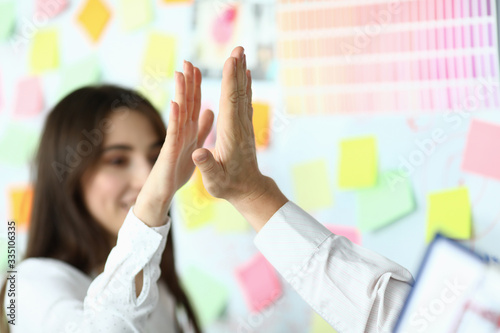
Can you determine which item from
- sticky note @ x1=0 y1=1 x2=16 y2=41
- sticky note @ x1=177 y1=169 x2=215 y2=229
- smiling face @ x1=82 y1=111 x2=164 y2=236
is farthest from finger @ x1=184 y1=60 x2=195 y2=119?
sticky note @ x1=0 y1=1 x2=16 y2=41

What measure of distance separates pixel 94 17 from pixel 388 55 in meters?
0.93

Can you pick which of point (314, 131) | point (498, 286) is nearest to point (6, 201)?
point (314, 131)

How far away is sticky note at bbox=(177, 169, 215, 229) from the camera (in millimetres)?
1424

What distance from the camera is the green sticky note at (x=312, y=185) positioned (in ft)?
4.19

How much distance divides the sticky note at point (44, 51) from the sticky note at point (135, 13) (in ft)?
0.84

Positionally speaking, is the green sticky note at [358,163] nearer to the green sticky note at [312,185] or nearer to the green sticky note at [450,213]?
the green sticky note at [312,185]

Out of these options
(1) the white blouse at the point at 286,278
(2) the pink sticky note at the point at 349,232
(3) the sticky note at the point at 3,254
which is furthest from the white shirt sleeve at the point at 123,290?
(3) the sticky note at the point at 3,254

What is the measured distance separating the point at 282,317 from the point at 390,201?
0.45m

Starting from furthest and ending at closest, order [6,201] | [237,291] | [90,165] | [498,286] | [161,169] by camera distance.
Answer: [6,201] < [237,291] < [90,165] < [161,169] < [498,286]

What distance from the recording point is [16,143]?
1.58 metres

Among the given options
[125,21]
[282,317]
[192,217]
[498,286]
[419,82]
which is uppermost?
[125,21]

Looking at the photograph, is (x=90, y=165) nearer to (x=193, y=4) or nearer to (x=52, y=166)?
(x=52, y=166)

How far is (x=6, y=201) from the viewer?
1.59 metres

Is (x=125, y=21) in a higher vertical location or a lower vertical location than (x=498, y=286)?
higher
